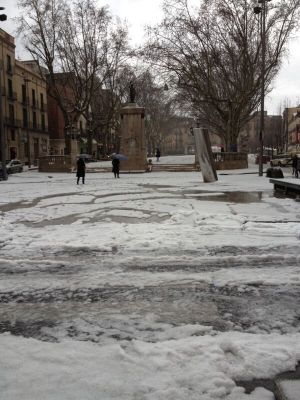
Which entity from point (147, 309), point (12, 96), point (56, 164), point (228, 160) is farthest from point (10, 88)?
point (147, 309)

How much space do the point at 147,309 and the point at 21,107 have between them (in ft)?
179

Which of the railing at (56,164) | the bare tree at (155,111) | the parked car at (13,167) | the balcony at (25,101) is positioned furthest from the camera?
the bare tree at (155,111)

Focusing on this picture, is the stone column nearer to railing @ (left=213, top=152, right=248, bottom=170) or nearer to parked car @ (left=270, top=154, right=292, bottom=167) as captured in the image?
railing @ (left=213, top=152, right=248, bottom=170)

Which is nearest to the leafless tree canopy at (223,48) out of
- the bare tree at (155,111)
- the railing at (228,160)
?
the railing at (228,160)

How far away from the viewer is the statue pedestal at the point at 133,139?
1275 inches

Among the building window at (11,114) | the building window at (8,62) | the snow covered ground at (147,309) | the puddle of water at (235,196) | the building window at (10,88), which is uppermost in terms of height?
the building window at (8,62)

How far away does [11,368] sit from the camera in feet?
10.0

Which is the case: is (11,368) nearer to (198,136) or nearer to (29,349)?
(29,349)

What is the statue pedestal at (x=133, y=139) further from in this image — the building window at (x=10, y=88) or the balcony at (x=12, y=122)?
the building window at (x=10, y=88)

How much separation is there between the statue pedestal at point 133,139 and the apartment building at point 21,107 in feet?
56.7

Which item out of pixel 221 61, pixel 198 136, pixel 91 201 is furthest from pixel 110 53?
pixel 91 201

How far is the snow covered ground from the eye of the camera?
2.90 metres

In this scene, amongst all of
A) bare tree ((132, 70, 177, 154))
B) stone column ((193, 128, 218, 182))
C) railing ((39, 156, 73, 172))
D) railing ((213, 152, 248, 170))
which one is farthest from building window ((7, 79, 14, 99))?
stone column ((193, 128, 218, 182))

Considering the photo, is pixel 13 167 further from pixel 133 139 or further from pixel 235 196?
pixel 235 196
